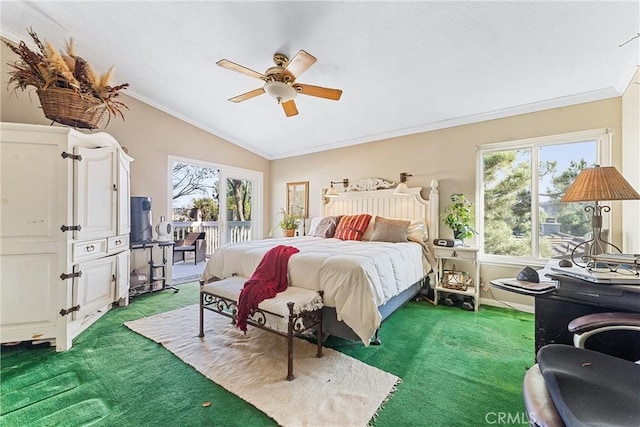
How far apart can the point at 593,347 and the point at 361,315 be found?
1.33 metres

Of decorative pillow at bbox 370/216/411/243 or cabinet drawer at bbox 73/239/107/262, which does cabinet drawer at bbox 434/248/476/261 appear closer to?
decorative pillow at bbox 370/216/411/243

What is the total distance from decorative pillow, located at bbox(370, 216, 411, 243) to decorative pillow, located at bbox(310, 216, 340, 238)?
702 millimetres

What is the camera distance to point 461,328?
9.03 ft

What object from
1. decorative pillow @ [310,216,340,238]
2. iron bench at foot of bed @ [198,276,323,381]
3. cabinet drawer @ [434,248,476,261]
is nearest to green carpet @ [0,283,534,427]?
iron bench at foot of bed @ [198,276,323,381]

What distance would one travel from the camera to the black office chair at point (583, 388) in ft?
2.71

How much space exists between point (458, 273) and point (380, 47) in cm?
289

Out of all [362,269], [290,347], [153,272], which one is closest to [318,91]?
[362,269]

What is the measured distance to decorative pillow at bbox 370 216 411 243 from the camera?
355cm

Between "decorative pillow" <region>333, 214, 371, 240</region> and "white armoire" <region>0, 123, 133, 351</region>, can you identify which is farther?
"decorative pillow" <region>333, 214, 371, 240</region>

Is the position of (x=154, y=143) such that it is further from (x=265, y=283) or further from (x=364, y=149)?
(x=364, y=149)

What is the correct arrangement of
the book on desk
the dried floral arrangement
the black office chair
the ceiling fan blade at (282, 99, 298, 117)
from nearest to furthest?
the black office chair
the book on desk
the dried floral arrangement
the ceiling fan blade at (282, 99, 298, 117)

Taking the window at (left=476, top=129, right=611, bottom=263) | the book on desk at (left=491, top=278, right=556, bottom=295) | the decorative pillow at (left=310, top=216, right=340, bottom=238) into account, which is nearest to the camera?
the book on desk at (left=491, top=278, right=556, bottom=295)

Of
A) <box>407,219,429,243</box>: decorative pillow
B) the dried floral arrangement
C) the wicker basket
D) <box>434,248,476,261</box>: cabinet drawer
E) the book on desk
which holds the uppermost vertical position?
the dried floral arrangement

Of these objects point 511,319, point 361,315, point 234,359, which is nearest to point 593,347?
point 361,315
